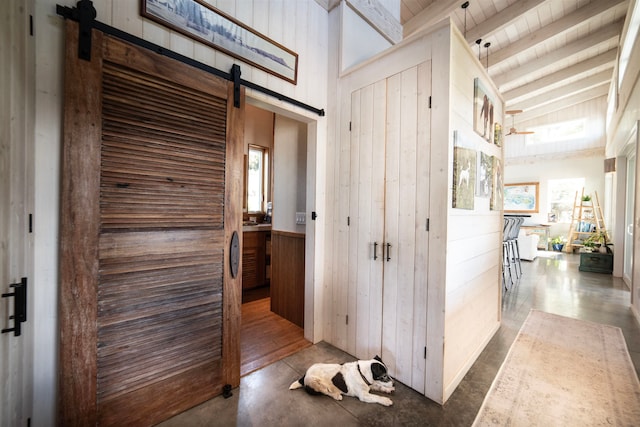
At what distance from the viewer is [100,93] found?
4.28ft

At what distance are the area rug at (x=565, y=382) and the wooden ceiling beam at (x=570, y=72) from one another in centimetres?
539

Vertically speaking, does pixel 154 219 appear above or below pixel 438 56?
below

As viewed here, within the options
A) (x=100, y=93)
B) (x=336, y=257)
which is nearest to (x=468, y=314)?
(x=336, y=257)

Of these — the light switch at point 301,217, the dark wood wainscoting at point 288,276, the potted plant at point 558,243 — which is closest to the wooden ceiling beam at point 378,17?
the light switch at point 301,217

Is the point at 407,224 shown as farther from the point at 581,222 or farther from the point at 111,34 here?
the point at 581,222

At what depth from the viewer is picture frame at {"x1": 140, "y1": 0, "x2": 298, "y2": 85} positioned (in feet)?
5.10

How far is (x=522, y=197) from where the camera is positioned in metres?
9.15

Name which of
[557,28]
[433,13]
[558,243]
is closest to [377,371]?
[433,13]

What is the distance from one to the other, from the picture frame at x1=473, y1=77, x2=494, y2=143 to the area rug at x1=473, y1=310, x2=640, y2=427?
1987mm

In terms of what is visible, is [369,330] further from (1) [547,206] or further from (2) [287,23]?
(1) [547,206]

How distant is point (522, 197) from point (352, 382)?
10.3 meters

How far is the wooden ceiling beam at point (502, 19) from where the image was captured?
327 cm

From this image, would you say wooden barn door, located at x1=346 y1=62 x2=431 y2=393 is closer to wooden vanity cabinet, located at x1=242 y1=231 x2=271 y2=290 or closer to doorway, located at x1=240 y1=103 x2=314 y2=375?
doorway, located at x1=240 y1=103 x2=314 y2=375

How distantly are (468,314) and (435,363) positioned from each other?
59cm
